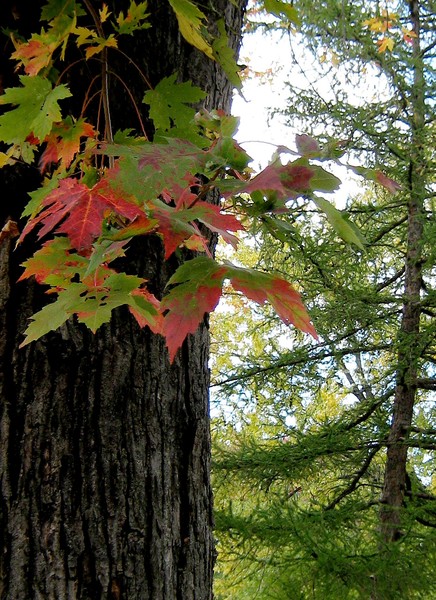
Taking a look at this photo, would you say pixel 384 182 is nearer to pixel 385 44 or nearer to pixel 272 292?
pixel 272 292

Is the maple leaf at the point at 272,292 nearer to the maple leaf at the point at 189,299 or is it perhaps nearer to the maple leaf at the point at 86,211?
the maple leaf at the point at 189,299

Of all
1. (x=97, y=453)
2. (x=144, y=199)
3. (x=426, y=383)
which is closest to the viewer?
(x=144, y=199)

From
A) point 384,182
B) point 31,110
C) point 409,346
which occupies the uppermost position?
point 409,346

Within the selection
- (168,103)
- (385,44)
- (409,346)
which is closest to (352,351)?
(409,346)

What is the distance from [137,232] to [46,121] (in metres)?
0.27

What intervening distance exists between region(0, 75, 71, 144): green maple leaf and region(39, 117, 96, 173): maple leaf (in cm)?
9

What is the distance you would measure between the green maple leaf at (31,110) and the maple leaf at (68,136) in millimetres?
92

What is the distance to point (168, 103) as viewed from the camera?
1142mm

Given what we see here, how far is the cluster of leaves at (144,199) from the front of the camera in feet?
2.50

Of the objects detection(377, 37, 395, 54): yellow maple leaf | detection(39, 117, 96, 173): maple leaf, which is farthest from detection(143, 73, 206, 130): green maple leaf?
detection(377, 37, 395, 54): yellow maple leaf

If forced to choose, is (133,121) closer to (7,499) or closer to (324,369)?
(7,499)

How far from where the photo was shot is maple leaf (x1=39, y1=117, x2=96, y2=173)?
1070mm

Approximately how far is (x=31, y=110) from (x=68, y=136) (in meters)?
0.11

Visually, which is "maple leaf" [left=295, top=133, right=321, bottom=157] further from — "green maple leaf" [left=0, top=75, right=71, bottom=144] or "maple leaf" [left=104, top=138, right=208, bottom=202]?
"green maple leaf" [left=0, top=75, right=71, bottom=144]
